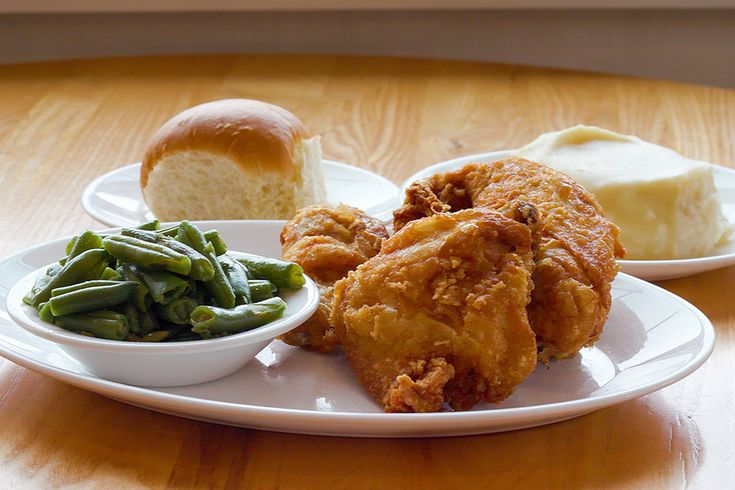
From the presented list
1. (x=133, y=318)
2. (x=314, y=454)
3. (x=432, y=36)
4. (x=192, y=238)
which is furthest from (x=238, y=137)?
(x=432, y=36)

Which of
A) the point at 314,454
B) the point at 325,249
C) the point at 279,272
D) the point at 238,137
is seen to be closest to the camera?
the point at 314,454

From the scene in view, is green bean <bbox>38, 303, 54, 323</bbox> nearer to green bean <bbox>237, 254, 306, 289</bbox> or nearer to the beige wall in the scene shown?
green bean <bbox>237, 254, 306, 289</bbox>

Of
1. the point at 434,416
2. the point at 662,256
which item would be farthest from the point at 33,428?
the point at 662,256

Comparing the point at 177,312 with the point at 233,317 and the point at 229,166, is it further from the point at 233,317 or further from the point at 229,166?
the point at 229,166

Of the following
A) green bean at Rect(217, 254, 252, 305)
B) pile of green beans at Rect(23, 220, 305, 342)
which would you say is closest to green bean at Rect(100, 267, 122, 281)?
pile of green beans at Rect(23, 220, 305, 342)

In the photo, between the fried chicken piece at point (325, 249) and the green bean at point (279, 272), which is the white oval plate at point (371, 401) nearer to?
the fried chicken piece at point (325, 249)

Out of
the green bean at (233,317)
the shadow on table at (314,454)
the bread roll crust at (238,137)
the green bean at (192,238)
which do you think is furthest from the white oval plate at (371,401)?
the bread roll crust at (238,137)
